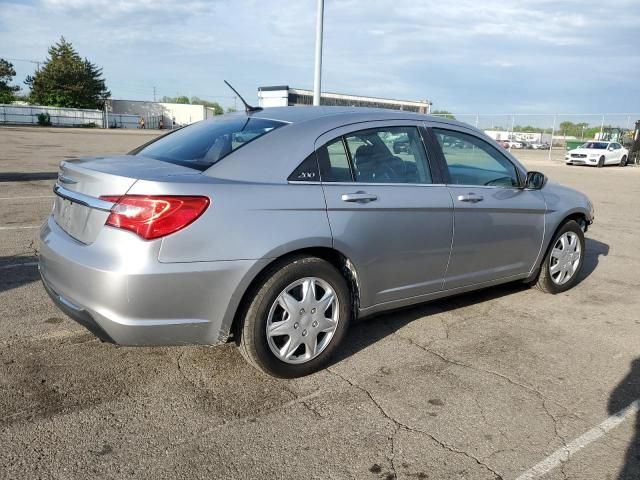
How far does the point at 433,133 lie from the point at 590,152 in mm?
30529

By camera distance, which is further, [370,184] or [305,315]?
[370,184]

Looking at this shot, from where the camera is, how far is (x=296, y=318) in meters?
3.32

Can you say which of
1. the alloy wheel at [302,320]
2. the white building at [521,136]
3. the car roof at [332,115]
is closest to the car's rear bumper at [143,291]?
the alloy wheel at [302,320]

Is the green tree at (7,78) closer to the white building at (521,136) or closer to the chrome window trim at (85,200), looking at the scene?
the white building at (521,136)

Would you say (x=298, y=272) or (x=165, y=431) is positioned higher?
(x=298, y=272)

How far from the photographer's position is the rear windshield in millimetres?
3404

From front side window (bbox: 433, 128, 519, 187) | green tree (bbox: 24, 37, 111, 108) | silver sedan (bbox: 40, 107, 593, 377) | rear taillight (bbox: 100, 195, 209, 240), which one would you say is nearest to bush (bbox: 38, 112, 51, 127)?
green tree (bbox: 24, 37, 111, 108)

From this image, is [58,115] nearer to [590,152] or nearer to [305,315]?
[590,152]

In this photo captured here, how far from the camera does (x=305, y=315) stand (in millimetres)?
3361

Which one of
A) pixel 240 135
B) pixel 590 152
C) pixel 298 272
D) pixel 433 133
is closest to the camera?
pixel 298 272

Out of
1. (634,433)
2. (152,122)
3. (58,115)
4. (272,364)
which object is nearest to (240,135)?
(272,364)

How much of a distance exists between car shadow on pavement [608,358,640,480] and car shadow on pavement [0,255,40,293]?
464 cm

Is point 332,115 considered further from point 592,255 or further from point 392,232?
point 592,255

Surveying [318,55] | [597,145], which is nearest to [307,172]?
[318,55]
